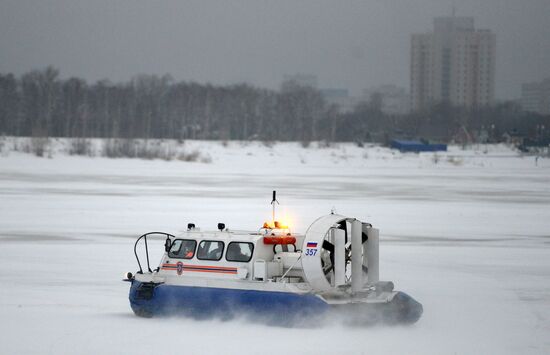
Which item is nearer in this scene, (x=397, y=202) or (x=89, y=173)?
(x=397, y=202)

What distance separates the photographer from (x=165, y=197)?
103 ft

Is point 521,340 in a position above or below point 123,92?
below

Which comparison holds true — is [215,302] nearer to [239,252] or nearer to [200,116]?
[239,252]

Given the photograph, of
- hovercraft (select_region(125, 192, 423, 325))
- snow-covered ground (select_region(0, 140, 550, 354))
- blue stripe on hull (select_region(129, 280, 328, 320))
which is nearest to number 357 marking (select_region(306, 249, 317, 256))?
hovercraft (select_region(125, 192, 423, 325))

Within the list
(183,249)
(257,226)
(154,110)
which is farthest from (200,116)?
(183,249)

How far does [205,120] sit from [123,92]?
9.75 m

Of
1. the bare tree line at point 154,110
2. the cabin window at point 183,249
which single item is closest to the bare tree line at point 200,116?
the bare tree line at point 154,110

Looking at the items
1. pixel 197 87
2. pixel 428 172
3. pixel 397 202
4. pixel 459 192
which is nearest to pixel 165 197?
pixel 397 202

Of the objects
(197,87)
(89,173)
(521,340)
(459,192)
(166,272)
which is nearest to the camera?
(521,340)

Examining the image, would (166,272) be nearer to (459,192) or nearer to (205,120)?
(459,192)

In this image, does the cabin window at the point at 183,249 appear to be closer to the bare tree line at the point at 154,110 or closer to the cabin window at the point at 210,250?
the cabin window at the point at 210,250

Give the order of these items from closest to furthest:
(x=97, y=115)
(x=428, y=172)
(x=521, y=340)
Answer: (x=521, y=340) < (x=428, y=172) < (x=97, y=115)

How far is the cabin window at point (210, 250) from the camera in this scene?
469 inches

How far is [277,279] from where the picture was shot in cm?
1174
